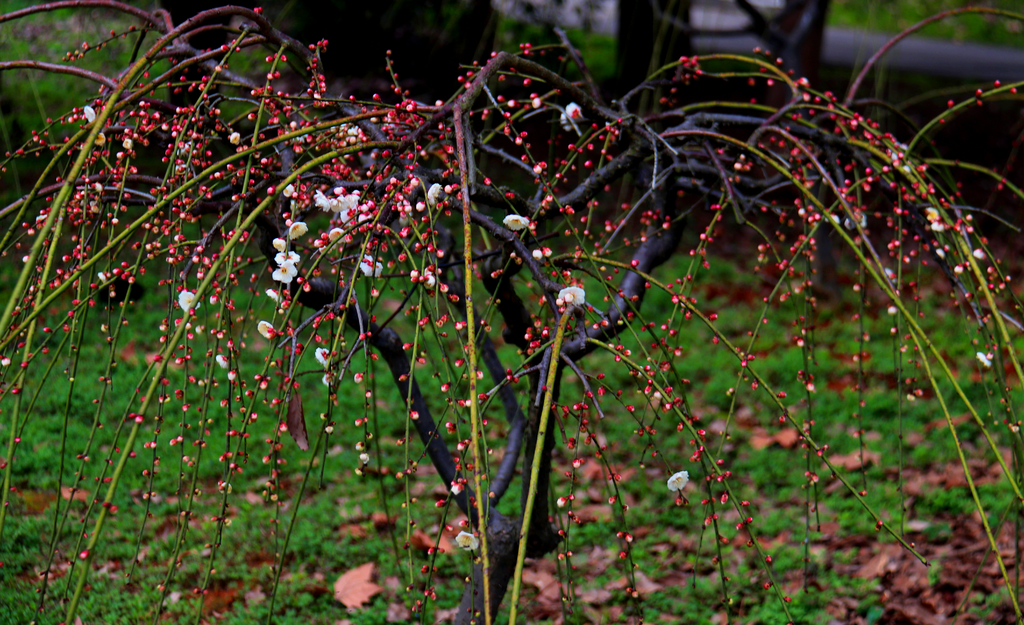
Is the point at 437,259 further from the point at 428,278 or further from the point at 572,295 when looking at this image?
the point at 572,295

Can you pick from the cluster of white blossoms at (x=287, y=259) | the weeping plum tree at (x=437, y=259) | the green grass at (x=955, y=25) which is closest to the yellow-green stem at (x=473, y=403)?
the weeping plum tree at (x=437, y=259)

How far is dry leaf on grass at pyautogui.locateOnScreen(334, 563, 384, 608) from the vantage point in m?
2.61

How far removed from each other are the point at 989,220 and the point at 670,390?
6.74 meters

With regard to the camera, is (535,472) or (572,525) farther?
(572,525)

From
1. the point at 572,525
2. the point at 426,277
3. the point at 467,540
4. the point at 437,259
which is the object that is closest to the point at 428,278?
the point at 426,277

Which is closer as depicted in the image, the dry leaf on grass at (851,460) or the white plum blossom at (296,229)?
the white plum blossom at (296,229)

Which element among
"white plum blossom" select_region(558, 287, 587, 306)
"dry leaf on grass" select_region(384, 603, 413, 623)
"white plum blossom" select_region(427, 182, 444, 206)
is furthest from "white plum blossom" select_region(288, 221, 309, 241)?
"dry leaf on grass" select_region(384, 603, 413, 623)

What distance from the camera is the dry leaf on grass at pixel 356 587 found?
2.61 m

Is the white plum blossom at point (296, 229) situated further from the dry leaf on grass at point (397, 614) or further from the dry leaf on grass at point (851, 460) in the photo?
the dry leaf on grass at point (851, 460)

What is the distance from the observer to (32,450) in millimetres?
3371

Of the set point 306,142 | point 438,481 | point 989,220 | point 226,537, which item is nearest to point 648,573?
point 438,481

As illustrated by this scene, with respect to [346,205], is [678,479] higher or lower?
lower

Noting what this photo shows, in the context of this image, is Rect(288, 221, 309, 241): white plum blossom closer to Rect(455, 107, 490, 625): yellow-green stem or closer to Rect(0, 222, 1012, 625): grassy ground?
Rect(455, 107, 490, 625): yellow-green stem

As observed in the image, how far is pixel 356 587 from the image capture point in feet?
8.78
